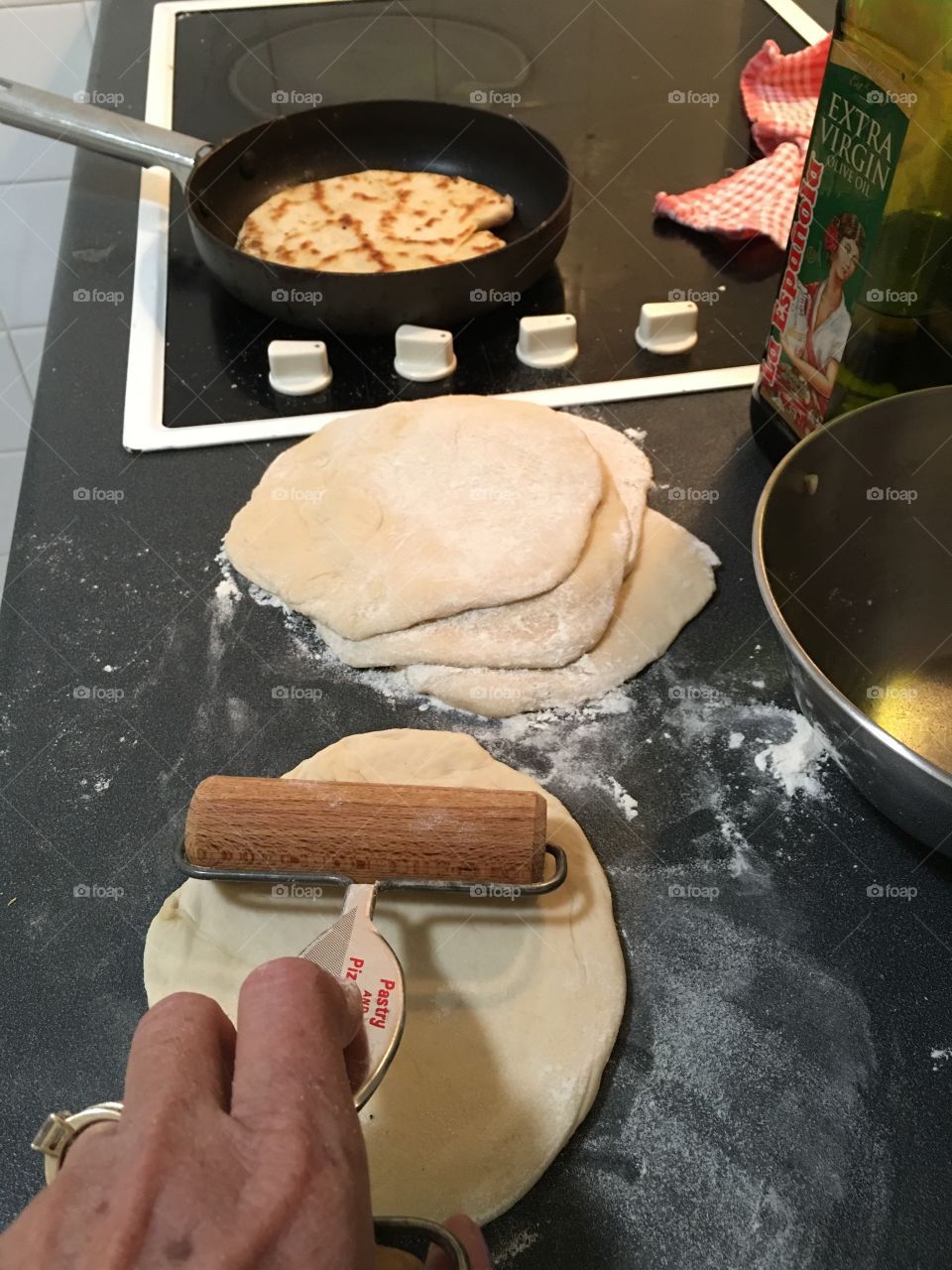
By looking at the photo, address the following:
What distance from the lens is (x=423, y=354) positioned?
107 centimetres

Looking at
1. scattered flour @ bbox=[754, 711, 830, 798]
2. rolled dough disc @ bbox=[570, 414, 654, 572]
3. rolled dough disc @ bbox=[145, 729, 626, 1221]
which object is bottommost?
rolled dough disc @ bbox=[145, 729, 626, 1221]

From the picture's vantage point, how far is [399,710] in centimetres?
82

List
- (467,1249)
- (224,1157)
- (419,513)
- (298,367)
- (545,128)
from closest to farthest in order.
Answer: (224,1157)
(467,1249)
(419,513)
(298,367)
(545,128)

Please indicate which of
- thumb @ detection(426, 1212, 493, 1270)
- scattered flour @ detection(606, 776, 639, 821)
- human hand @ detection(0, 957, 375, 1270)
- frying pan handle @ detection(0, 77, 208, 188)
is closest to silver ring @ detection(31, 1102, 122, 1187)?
human hand @ detection(0, 957, 375, 1270)

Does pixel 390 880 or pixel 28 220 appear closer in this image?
pixel 390 880

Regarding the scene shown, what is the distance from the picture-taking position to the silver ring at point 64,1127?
417 mm

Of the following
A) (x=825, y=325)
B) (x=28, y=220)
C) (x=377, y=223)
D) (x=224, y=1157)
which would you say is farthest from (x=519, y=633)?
(x=28, y=220)

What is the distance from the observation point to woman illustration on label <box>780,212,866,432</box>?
0.79 m

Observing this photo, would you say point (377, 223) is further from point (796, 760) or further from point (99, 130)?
point (796, 760)

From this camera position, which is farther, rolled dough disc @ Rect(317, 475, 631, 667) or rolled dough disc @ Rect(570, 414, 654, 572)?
rolled dough disc @ Rect(570, 414, 654, 572)

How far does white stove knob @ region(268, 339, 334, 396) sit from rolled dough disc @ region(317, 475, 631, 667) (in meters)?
0.35

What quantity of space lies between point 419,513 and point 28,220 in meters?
1.31

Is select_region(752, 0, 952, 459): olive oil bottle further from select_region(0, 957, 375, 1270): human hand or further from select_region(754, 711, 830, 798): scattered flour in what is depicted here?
select_region(0, 957, 375, 1270): human hand

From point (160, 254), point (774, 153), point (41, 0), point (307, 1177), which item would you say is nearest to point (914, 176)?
point (774, 153)
